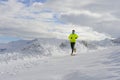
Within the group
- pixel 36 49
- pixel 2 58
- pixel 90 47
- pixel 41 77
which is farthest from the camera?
pixel 90 47

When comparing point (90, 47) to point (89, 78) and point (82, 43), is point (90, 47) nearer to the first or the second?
point (82, 43)

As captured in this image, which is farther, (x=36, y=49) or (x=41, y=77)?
(x=36, y=49)

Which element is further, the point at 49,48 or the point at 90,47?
the point at 90,47

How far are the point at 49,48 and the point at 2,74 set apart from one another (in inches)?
622

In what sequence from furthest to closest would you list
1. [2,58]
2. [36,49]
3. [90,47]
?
[90,47], [36,49], [2,58]

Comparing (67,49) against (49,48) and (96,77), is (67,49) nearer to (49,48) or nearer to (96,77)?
(49,48)

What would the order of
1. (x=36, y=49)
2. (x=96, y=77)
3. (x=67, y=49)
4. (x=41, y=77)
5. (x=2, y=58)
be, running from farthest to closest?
(x=67, y=49) → (x=36, y=49) → (x=2, y=58) → (x=41, y=77) → (x=96, y=77)

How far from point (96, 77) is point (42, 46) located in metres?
19.6

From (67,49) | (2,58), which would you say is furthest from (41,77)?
(67,49)

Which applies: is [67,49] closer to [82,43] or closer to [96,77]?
[82,43]

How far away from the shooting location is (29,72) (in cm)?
1658

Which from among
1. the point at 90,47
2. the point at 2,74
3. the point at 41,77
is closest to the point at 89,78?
the point at 41,77

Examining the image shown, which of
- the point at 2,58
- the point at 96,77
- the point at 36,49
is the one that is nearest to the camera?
the point at 96,77

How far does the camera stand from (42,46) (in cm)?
3241
